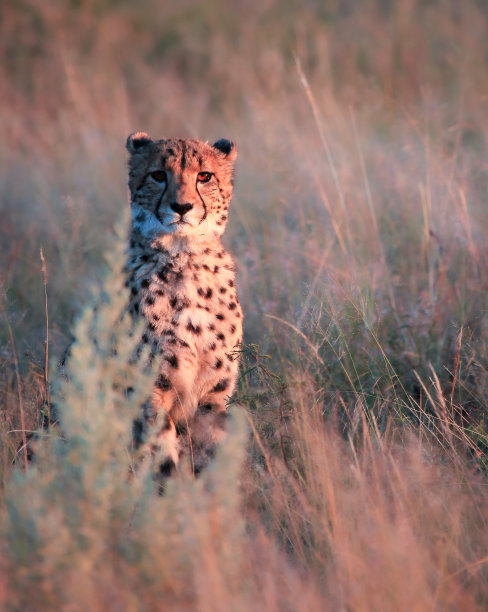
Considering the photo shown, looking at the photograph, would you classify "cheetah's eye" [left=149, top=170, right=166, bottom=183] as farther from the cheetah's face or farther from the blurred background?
the blurred background

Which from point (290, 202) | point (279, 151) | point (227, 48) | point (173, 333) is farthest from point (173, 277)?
point (227, 48)

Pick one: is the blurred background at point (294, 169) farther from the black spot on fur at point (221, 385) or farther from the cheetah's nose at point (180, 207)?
the cheetah's nose at point (180, 207)

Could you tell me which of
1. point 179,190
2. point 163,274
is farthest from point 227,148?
point 163,274

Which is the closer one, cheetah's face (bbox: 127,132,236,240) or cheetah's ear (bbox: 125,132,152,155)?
cheetah's face (bbox: 127,132,236,240)

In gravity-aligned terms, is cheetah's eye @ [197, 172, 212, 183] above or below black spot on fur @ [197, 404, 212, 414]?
above

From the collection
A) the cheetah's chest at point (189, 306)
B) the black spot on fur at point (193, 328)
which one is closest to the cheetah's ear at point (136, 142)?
the cheetah's chest at point (189, 306)

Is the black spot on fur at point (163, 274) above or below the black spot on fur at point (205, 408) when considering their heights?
above

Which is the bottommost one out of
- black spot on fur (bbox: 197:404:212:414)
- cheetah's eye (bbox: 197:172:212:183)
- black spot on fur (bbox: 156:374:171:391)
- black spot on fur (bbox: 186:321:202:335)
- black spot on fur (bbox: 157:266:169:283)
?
black spot on fur (bbox: 197:404:212:414)

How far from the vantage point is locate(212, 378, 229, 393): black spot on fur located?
117 inches

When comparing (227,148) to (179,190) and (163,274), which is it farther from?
(163,274)

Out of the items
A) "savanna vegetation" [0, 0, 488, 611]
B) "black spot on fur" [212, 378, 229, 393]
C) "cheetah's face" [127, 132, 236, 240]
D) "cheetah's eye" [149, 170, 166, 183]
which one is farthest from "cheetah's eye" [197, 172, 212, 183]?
"black spot on fur" [212, 378, 229, 393]

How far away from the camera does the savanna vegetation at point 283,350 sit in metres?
1.89

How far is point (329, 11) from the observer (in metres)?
10.6

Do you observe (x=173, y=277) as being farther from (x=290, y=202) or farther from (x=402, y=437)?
(x=290, y=202)
